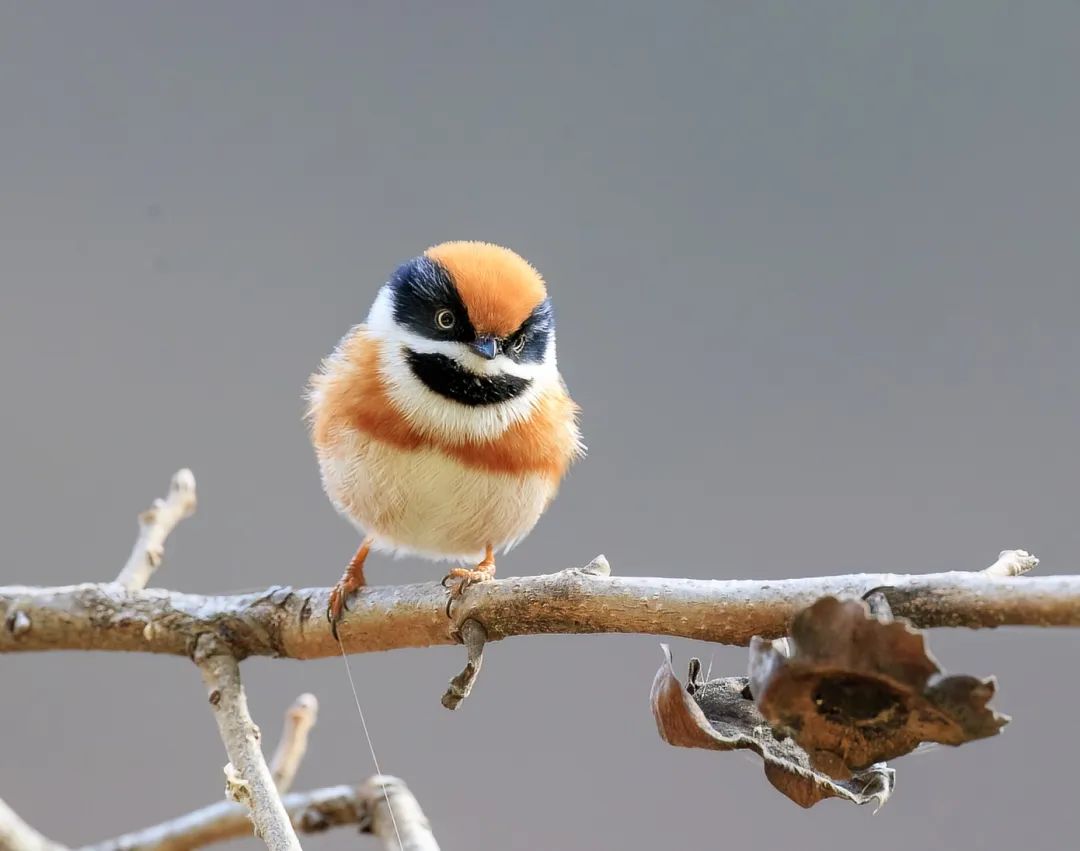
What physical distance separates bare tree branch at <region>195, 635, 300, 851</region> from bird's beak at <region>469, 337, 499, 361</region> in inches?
19.6

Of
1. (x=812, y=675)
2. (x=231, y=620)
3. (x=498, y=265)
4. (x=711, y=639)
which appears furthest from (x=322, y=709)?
(x=812, y=675)

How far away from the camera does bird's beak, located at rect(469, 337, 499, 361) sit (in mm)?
1483

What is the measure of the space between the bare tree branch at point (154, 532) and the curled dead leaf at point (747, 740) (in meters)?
0.84

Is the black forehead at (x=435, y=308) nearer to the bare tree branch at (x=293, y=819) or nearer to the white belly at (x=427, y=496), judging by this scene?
the white belly at (x=427, y=496)

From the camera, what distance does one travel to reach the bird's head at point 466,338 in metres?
1.49

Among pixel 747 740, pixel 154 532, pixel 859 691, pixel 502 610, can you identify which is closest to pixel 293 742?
pixel 154 532

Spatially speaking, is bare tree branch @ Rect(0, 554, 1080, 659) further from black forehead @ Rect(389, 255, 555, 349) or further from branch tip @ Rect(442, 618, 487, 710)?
black forehead @ Rect(389, 255, 555, 349)

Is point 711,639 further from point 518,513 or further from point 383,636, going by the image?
point 518,513

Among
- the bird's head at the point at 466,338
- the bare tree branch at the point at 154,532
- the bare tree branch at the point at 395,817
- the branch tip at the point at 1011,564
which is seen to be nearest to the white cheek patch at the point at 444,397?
the bird's head at the point at 466,338

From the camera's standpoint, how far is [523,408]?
160cm

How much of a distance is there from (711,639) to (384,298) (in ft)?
→ 2.79

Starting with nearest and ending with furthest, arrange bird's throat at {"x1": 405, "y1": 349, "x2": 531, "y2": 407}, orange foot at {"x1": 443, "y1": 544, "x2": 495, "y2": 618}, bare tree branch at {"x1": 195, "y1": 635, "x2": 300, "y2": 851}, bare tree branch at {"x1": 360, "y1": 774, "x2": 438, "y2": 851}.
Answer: bare tree branch at {"x1": 195, "y1": 635, "x2": 300, "y2": 851}, orange foot at {"x1": 443, "y1": 544, "x2": 495, "y2": 618}, bare tree branch at {"x1": 360, "y1": 774, "x2": 438, "y2": 851}, bird's throat at {"x1": 405, "y1": 349, "x2": 531, "y2": 407}

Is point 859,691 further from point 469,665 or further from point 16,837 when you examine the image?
point 16,837

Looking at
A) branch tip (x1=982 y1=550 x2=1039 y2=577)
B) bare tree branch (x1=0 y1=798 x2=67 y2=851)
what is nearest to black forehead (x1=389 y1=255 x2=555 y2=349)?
branch tip (x1=982 y1=550 x2=1039 y2=577)
